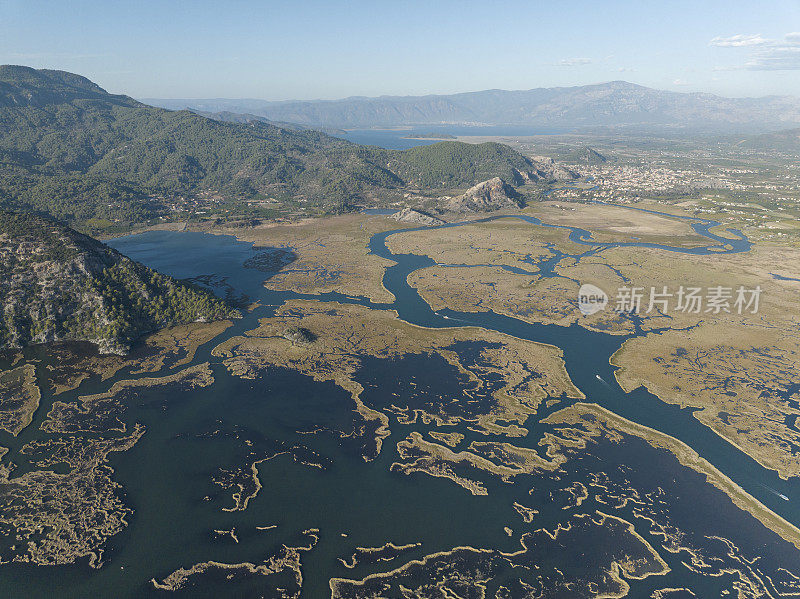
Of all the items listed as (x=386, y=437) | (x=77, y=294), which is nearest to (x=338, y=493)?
(x=386, y=437)

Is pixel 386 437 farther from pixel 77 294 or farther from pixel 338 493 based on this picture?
pixel 77 294

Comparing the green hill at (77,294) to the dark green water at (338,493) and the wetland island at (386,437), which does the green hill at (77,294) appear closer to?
the wetland island at (386,437)

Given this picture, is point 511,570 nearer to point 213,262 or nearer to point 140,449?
point 140,449

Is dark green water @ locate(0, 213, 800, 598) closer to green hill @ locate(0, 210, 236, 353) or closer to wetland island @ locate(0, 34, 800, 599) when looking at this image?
wetland island @ locate(0, 34, 800, 599)

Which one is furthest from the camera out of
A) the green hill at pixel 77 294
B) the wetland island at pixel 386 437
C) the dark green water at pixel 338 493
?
the green hill at pixel 77 294

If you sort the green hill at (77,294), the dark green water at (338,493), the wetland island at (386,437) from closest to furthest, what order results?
the dark green water at (338,493), the wetland island at (386,437), the green hill at (77,294)

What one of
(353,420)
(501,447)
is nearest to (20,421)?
(353,420)

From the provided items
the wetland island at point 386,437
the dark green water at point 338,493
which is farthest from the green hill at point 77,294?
the dark green water at point 338,493

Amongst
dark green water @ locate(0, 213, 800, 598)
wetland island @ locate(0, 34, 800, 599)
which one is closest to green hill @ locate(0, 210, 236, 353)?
wetland island @ locate(0, 34, 800, 599)
